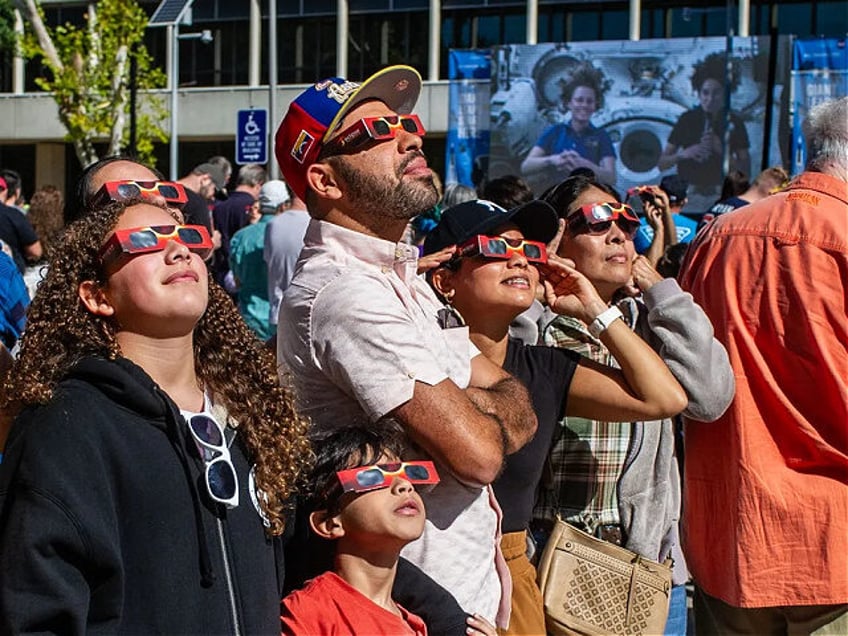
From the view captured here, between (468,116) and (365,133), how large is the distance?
21.6m

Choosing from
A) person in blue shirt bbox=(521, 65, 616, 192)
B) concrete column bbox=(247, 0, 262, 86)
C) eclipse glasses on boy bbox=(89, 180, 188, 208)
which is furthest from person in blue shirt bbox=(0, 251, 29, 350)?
concrete column bbox=(247, 0, 262, 86)

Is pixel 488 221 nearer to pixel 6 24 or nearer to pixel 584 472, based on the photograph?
pixel 584 472

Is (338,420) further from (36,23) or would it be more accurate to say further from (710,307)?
(36,23)

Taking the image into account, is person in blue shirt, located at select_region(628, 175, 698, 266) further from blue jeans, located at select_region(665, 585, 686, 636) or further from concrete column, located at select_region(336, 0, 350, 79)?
concrete column, located at select_region(336, 0, 350, 79)

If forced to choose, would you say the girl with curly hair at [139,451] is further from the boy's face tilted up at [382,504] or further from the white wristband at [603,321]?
the white wristband at [603,321]

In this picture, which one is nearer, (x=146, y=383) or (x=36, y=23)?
(x=146, y=383)

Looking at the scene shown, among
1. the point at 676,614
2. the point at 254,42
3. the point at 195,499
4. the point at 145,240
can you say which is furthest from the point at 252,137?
the point at 254,42

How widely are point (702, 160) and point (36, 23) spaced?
Answer: 620 inches

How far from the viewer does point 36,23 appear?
1153 inches

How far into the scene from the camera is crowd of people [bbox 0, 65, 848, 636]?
2607mm

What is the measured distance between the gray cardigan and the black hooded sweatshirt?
1.80 metres

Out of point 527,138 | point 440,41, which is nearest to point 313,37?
point 440,41

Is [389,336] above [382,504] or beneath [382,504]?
above

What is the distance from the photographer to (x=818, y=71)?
2177 centimetres
